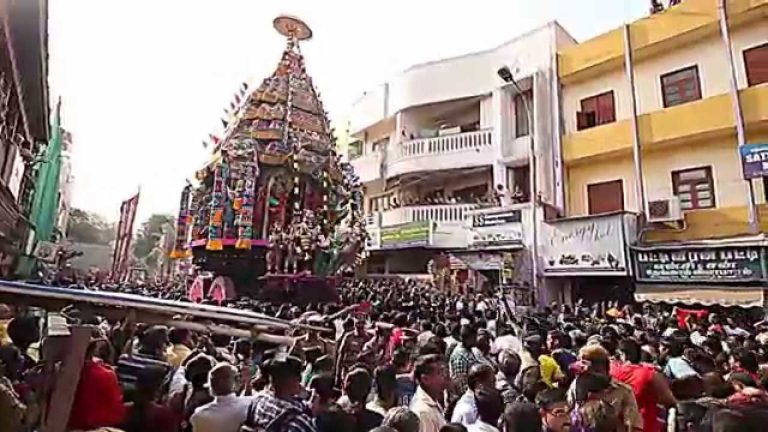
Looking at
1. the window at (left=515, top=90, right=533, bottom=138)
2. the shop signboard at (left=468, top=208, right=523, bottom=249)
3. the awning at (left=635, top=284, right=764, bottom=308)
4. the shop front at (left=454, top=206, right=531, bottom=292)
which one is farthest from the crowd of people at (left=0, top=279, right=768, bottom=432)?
the window at (left=515, top=90, right=533, bottom=138)

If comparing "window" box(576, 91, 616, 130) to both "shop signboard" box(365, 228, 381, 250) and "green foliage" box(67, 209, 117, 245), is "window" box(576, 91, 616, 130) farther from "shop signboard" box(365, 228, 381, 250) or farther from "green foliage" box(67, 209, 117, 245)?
"green foliage" box(67, 209, 117, 245)

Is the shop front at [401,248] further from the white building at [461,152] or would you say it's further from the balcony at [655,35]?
the balcony at [655,35]

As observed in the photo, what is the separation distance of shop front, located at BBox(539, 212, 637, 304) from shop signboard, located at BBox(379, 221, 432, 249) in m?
4.51

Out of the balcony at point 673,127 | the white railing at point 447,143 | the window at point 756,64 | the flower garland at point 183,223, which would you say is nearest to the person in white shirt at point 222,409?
the balcony at point 673,127

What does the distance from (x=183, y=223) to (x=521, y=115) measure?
11453 mm

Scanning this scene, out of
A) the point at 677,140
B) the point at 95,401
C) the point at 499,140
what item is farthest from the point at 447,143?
the point at 95,401

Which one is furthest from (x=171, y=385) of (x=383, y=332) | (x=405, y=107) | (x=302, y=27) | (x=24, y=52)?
(x=405, y=107)

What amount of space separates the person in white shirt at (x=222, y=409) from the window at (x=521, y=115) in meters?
16.6

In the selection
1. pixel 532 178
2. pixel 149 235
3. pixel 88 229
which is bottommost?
pixel 532 178

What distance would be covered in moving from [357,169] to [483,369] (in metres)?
22.3

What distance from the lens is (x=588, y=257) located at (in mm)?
15141

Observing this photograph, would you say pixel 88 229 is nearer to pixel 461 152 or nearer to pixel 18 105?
pixel 461 152

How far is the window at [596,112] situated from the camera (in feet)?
54.0

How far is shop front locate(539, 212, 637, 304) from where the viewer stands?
14453 mm
